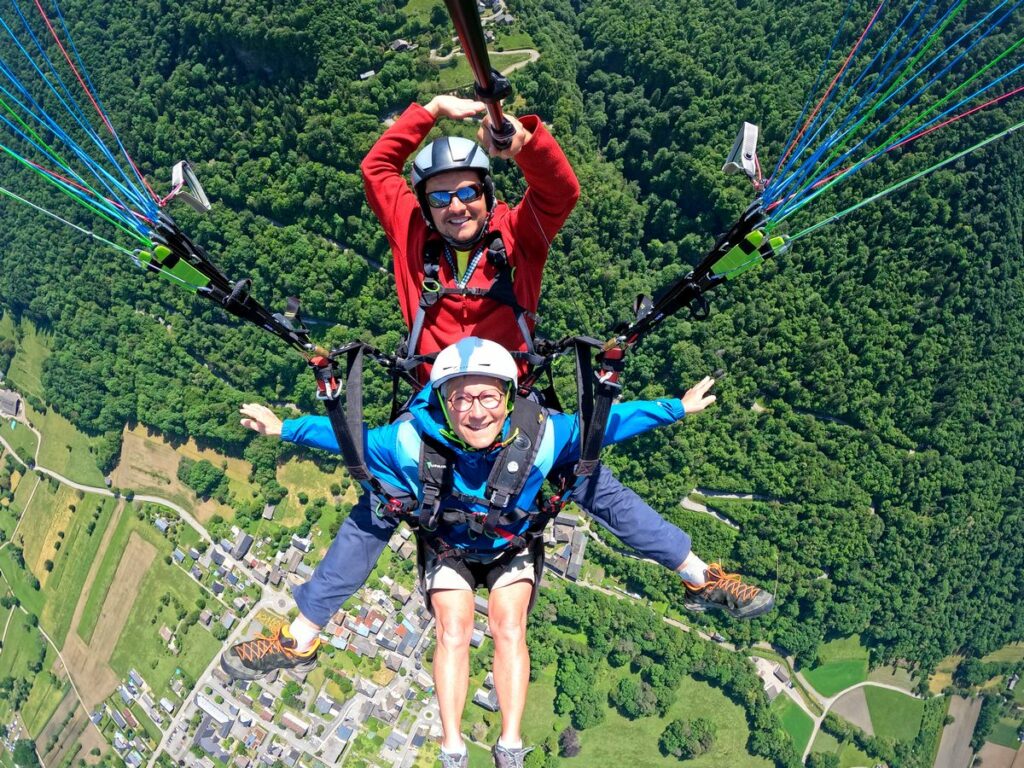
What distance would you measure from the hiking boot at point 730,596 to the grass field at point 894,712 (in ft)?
91.8

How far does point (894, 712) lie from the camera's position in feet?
92.6

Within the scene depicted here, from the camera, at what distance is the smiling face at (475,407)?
18.3 ft

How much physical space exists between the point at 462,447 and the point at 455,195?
257 cm

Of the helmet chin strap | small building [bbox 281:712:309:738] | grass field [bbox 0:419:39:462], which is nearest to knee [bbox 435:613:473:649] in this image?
the helmet chin strap

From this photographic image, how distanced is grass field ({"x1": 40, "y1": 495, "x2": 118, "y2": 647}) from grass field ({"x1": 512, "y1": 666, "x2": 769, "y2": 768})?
21.1 m

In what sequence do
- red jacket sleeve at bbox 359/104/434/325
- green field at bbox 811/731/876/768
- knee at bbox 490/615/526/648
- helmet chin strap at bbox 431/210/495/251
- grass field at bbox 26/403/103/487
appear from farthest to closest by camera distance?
grass field at bbox 26/403/103/487 → green field at bbox 811/731/876/768 → red jacket sleeve at bbox 359/104/434/325 → knee at bbox 490/615/526/648 → helmet chin strap at bbox 431/210/495/251

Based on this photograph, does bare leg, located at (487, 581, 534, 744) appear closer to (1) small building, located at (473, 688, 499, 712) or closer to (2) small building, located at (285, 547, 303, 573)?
(1) small building, located at (473, 688, 499, 712)

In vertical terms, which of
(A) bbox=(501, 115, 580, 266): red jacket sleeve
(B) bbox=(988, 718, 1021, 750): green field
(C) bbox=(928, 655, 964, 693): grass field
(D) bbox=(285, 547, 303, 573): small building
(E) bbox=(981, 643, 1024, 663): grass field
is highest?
(E) bbox=(981, 643, 1024, 663): grass field

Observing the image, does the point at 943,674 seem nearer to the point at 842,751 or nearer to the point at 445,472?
the point at 842,751

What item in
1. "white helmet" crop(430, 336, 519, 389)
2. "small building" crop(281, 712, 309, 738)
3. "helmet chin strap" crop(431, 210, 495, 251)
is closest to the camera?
A: "white helmet" crop(430, 336, 519, 389)

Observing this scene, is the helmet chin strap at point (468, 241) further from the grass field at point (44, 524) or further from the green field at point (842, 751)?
the grass field at point (44, 524)

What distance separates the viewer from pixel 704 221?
29438 mm

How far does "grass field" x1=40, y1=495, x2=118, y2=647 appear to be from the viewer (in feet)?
96.7

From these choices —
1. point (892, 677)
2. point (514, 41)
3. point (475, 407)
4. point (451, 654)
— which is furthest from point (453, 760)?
point (892, 677)
